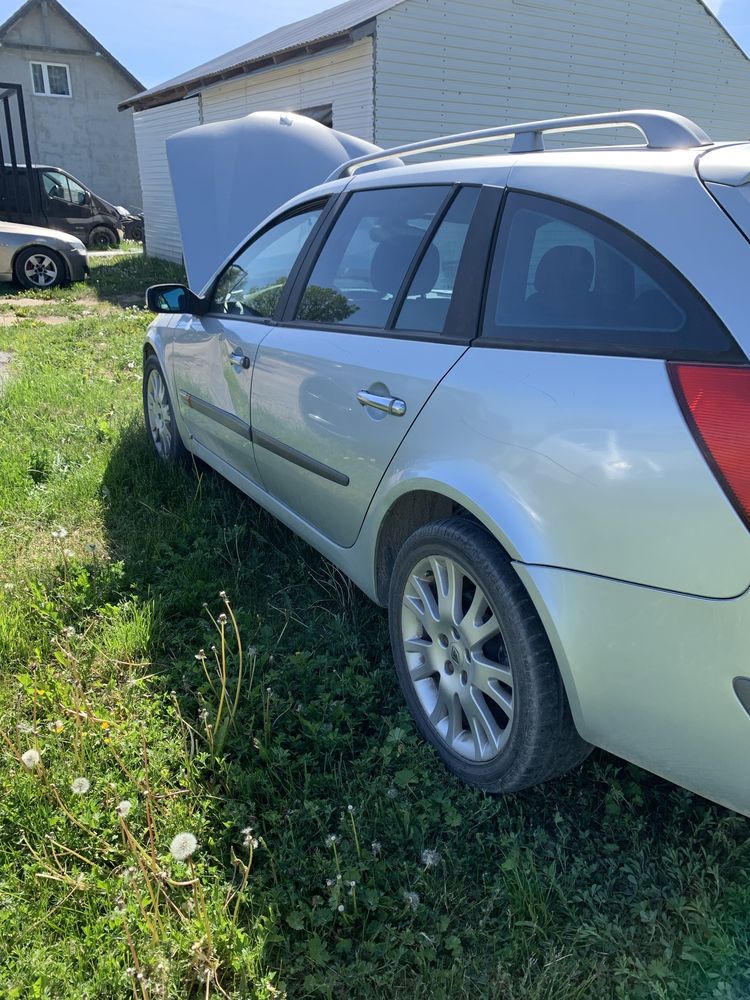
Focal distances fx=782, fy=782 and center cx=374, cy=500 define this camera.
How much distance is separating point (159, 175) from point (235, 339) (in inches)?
669

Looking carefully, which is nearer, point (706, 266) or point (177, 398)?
point (706, 266)

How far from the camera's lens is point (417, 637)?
8.04 feet

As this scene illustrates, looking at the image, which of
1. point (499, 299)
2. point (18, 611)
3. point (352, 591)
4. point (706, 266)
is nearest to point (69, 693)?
point (18, 611)

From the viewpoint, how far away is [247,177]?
5941 mm

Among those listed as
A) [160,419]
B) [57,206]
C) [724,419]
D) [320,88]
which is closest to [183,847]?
[724,419]

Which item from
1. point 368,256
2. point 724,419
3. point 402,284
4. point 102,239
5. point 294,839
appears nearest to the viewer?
point 724,419

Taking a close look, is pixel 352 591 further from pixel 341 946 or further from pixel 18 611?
pixel 341 946

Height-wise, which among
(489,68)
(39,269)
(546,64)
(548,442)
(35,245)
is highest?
(546,64)

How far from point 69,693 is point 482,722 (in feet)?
4.72

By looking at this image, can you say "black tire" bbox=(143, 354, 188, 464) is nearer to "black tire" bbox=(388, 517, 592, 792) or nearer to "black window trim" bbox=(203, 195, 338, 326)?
"black window trim" bbox=(203, 195, 338, 326)

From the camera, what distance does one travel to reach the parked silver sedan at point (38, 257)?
12695mm

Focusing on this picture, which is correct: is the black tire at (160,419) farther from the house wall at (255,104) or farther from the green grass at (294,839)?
the house wall at (255,104)

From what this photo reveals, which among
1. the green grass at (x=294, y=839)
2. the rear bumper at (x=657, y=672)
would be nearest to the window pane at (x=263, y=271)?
the green grass at (x=294, y=839)

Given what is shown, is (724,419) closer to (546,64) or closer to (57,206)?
(546,64)
